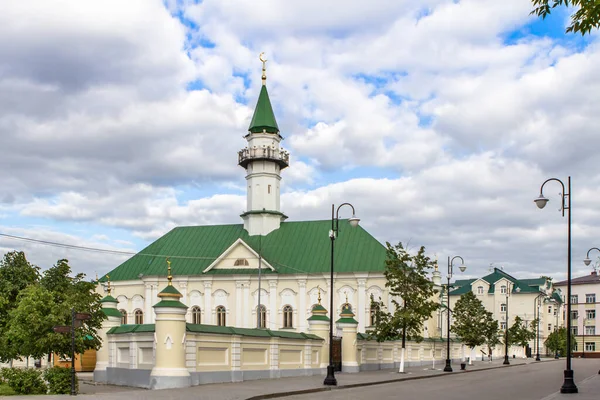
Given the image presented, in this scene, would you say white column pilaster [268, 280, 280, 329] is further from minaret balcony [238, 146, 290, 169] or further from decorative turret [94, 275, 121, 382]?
decorative turret [94, 275, 121, 382]

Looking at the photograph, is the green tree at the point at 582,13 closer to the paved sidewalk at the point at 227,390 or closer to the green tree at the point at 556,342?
the paved sidewalk at the point at 227,390

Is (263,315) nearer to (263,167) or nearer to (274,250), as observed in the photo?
→ (274,250)

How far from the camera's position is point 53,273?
40656mm

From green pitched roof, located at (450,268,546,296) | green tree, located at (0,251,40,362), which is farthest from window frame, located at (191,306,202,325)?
green pitched roof, located at (450,268,546,296)

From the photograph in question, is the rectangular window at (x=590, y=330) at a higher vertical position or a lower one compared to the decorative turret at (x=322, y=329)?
lower

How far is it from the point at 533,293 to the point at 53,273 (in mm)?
93956

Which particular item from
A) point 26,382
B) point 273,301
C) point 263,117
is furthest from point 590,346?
point 26,382

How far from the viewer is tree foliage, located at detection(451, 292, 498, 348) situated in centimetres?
6606

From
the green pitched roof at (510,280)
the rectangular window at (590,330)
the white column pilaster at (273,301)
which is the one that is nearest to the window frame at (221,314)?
the white column pilaster at (273,301)

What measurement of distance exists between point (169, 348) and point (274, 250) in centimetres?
4060

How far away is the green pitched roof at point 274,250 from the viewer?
218 feet

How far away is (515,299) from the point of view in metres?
118

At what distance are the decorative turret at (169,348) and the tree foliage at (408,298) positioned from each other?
21679mm

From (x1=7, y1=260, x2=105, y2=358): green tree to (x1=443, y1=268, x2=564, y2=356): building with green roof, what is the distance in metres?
89.8
